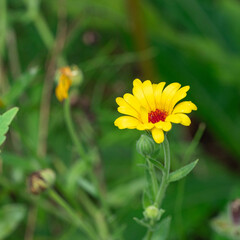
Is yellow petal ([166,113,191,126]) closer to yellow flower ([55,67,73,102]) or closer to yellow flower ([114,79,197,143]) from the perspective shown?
yellow flower ([114,79,197,143])

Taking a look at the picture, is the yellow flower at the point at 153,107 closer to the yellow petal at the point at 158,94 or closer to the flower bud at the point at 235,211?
the yellow petal at the point at 158,94

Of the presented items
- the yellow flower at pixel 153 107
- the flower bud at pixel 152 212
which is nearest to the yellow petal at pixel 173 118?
the yellow flower at pixel 153 107

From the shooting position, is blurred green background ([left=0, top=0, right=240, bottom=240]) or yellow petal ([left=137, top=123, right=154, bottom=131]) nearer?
yellow petal ([left=137, top=123, right=154, bottom=131])

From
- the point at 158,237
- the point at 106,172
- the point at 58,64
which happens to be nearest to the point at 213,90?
the point at 106,172

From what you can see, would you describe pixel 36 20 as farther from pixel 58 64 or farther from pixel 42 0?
pixel 42 0

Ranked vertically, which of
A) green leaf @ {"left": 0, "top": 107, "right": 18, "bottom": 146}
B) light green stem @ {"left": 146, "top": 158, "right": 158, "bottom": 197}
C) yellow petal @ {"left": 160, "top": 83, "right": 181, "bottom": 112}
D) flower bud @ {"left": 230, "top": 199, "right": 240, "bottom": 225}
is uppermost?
green leaf @ {"left": 0, "top": 107, "right": 18, "bottom": 146}

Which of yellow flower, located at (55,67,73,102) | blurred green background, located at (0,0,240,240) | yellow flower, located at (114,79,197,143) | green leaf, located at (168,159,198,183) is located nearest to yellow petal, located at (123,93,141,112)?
yellow flower, located at (114,79,197,143)

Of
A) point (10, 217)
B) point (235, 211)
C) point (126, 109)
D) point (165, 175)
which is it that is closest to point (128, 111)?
point (126, 109)

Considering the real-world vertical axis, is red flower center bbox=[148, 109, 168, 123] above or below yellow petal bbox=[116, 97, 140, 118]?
below
